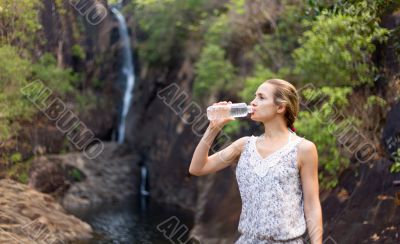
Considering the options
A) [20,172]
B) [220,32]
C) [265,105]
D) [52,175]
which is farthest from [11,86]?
[220,32]

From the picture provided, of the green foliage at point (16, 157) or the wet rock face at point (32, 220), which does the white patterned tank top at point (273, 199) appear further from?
the green foliage at point (16, 157)

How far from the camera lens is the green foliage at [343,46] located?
329 inches

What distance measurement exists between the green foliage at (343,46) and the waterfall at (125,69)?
9.37 metres

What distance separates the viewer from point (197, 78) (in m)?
→ 14.9

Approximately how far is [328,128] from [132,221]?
541 centimetres

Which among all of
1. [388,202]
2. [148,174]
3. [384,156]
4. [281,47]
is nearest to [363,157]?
[384,156]

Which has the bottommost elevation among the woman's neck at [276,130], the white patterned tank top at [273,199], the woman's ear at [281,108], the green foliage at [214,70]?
the green foliage at [214,70]

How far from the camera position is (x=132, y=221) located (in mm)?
12555

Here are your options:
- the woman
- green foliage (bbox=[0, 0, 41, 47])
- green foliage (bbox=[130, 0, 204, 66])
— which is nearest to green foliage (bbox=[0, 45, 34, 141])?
green foliage (bbox=[0, 0, 41, 47])

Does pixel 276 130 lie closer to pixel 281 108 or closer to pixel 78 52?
pixel 281 108

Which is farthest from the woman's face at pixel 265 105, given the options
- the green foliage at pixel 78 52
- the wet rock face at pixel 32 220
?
the green foliage at pixel 78 52

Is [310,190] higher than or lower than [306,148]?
lower

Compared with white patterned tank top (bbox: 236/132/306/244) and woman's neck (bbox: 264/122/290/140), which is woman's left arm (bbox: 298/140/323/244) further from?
woman's neck (bbox: 264/122/290/140)

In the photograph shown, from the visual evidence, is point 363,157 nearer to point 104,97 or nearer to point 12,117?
point 12,117
